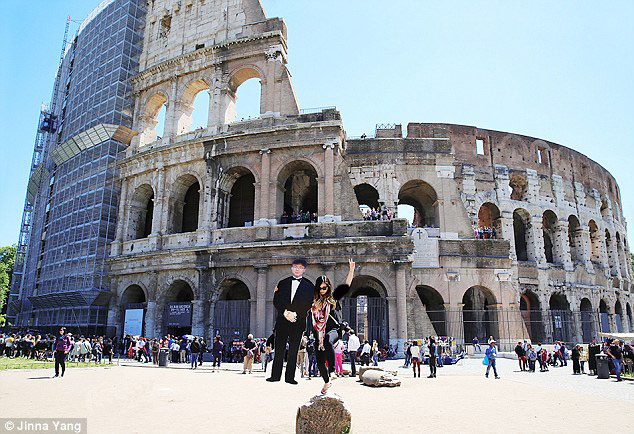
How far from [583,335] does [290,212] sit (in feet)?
57.0

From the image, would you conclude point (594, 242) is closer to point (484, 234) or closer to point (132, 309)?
point (484, 234)

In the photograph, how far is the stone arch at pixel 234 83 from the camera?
806 inches

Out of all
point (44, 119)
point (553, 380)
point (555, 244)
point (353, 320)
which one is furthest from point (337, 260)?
point (44, 119)

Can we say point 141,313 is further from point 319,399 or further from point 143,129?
point 319,399

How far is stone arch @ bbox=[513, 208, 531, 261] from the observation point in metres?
24.2

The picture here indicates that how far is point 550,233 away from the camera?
1005 inches

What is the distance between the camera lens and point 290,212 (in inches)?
823

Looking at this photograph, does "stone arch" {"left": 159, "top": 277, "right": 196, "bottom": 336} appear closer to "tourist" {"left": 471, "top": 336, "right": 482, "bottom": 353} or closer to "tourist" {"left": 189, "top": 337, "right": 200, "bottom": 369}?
"tourist" {"left": 189, "top": 337, "right": 200, "bottom": 369}

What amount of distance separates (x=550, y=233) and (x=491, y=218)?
3.96 meters

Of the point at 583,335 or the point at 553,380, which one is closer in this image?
the point at 553,380

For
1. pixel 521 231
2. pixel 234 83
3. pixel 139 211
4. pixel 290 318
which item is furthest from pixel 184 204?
pixel 521 231

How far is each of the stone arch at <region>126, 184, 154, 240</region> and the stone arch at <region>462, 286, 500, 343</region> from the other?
16.0 metres

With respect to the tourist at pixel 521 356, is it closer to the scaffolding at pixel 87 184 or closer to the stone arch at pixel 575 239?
the stone arch at pixel 575 239

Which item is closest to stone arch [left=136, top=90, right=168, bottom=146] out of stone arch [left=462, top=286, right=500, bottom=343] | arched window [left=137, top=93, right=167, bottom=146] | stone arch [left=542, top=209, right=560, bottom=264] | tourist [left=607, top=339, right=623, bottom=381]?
arched window [left=137, top=93, right=167, bottom=146]
